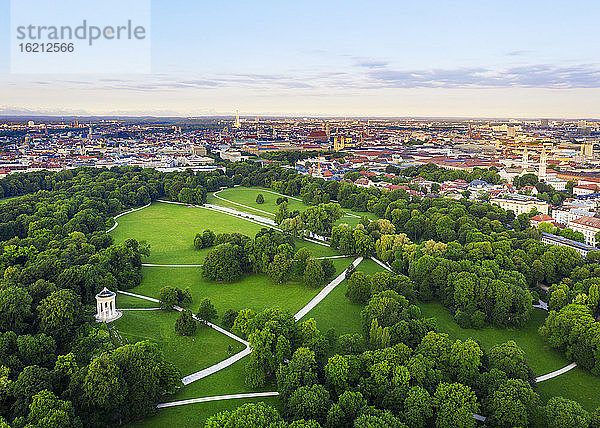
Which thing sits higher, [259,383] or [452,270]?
[452,270]

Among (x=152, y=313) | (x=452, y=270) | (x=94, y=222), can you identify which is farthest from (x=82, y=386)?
(x=94, y=222)

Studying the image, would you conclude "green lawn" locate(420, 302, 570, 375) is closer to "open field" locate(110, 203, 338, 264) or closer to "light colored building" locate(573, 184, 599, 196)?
"open field" locate(110, 203, 338, 264)

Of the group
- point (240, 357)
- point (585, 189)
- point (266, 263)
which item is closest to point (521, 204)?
point (585, 189)

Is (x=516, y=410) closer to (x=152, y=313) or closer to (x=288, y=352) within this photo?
(x=288, y=352)

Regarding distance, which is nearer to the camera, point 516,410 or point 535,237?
point 516,410

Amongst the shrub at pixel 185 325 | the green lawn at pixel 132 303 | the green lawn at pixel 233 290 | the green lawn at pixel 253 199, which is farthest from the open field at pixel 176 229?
the shrub at pixel 185 325

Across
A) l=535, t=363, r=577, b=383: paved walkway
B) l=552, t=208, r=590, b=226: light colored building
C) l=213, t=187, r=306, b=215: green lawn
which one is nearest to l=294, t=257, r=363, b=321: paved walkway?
l=535, t=363, r=577, b=383: paved walkway

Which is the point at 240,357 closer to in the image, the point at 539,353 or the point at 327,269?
the point at 327,269

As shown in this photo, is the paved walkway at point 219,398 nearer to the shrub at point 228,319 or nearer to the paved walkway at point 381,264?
the shrub at point 228,319
